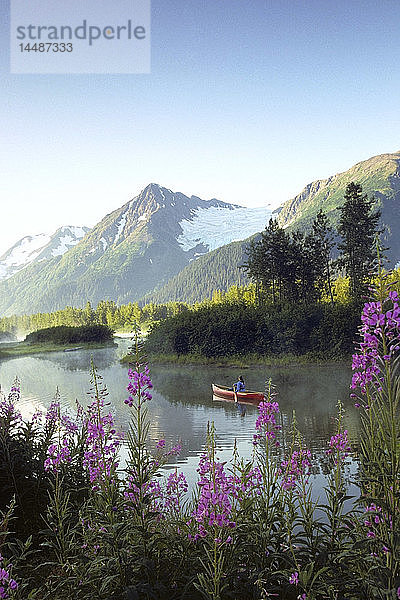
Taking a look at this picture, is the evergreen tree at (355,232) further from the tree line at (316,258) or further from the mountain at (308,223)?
Result: the mountain at (308,223)

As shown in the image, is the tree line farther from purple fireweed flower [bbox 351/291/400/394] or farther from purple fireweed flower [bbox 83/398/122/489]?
purple fireweed flower [bbox 351/291/400/394]

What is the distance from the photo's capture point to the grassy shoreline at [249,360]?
24.8 metres

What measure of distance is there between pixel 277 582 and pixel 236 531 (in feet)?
1.07

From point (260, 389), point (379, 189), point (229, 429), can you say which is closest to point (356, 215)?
point (260, 389)

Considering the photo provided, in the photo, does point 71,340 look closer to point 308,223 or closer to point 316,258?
point 316,258

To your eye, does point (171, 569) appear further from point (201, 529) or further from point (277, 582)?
point (277, 582)

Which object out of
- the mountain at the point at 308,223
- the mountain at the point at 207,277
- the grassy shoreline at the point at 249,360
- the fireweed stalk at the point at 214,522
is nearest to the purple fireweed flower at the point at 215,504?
the fireweed stalk at the point at 214,522

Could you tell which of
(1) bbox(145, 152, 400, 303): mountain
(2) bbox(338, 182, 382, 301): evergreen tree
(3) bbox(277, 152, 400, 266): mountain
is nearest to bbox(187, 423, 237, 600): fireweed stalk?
(2) bbox(338, 182, 382, 301): evergreen tree

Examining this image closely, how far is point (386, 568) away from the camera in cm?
218

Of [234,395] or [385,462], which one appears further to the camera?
[234,395]

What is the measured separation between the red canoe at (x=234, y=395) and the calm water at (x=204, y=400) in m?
0.36

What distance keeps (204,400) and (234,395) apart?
150 centimetres

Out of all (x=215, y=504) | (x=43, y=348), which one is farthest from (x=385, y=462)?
(x=43, y=348)

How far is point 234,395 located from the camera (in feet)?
52.0
